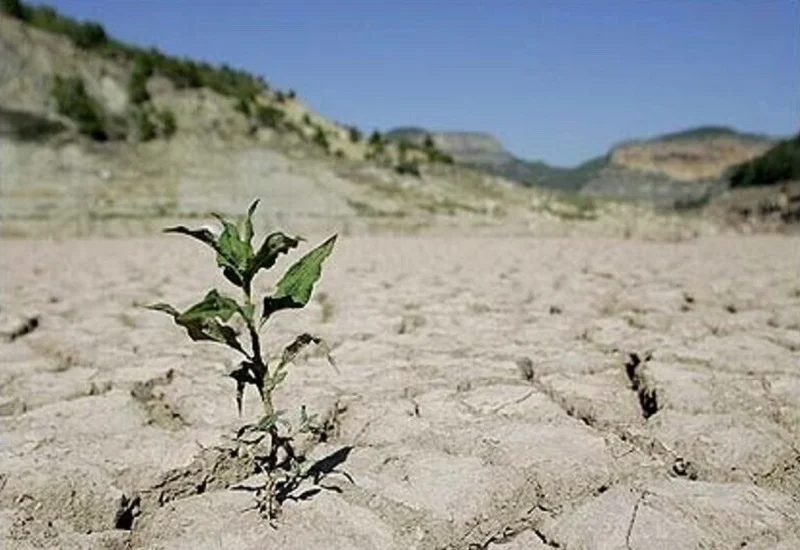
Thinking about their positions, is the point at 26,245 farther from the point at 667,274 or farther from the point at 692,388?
the point at 692,388

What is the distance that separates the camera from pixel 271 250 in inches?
56.2

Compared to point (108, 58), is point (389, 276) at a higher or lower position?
lower

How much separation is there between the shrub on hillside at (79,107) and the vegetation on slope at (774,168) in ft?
40.6

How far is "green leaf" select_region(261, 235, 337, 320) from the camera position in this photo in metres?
1.46

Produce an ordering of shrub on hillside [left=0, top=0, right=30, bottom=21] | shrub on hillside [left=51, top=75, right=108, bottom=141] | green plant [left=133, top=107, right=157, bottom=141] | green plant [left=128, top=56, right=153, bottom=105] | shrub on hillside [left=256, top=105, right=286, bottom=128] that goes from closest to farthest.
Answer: shrub on hillside [left=51, top=75, right=108, bottom=141]
green plant [left=133, top=107, right=157, bottom=141]
shrub on hillside [left=0, top=0, right=30, bottom=21]
green plant [left=128, top=56, right=153, bottom=105]
shrub on hillside [left=256, top=105, right=286, bottom=128]

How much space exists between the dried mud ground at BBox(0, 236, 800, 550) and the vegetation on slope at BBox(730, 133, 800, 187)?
44.8 feet

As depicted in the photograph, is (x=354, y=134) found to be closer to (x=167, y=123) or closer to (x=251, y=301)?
(x=167, y=123)

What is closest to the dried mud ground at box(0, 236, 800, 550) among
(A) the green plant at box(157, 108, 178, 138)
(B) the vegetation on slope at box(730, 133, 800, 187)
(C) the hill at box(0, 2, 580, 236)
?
(C) the hill at box(0, 2, 580, 236)

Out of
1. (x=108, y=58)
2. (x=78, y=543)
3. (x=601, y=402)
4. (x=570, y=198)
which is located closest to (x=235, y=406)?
(x=78, y=543)

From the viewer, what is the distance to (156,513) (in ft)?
5.11

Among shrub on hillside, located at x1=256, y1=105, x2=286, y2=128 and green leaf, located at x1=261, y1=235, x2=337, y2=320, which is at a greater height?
shrub on hillside, located at x1=256, y1=105, x2=286, y2=128

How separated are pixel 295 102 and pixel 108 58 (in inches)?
242

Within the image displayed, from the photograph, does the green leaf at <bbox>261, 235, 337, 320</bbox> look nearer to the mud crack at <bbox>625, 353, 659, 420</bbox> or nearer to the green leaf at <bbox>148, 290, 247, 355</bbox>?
the green leaf at <bbox>148, 290, 247, 355</bbox>

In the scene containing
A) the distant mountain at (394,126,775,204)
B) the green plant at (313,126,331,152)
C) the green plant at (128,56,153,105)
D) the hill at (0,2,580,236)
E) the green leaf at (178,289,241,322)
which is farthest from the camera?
the distant mountain at (394,126,775,204)
